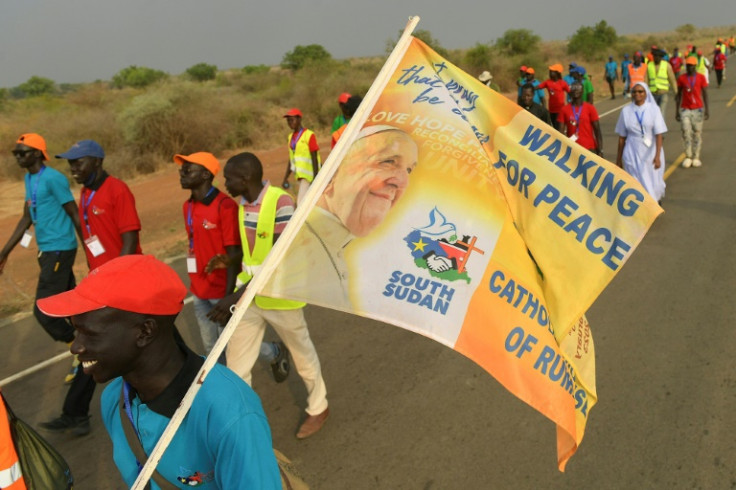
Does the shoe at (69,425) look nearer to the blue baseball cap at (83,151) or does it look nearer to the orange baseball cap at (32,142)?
the blue baseball cap at (83,151)

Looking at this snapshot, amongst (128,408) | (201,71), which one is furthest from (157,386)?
(201,71)

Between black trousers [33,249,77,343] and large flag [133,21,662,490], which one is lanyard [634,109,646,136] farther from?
black trousers [33,249,77,343]

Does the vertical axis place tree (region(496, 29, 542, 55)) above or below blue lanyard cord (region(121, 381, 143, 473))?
below

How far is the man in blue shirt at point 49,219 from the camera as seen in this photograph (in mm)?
4848

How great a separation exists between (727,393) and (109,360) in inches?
156

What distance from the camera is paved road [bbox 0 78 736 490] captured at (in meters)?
3.55

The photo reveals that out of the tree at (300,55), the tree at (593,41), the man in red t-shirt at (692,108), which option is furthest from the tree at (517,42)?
the man in red t-shirt at (692,108)

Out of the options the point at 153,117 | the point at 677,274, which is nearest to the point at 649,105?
the point at 677,274

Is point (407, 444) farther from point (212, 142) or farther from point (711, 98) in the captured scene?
point (711, 98)

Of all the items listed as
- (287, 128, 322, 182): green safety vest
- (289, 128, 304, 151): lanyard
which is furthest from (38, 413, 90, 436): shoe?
(289, 128, 304, 151): lanyard

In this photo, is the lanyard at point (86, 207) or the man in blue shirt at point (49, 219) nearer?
the lanyard at point (86, 207)

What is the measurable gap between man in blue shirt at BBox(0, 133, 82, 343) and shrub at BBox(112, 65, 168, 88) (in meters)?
45.9

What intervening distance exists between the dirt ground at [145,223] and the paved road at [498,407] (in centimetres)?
223

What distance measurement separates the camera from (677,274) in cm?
623
